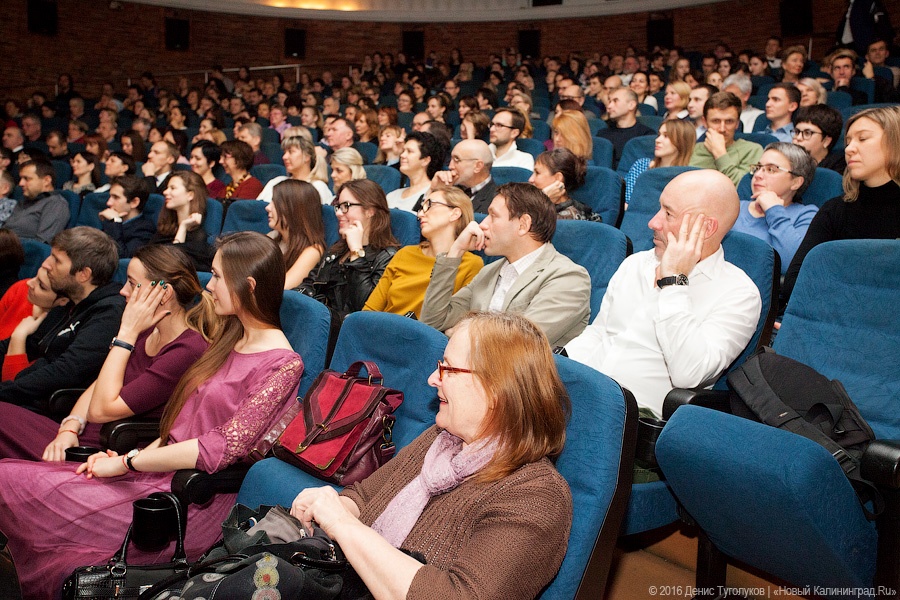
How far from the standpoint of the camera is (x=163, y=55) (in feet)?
38.1

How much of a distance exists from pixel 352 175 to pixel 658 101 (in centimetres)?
373

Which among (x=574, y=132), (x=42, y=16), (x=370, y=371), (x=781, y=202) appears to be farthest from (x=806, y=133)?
(x=42, y=16)

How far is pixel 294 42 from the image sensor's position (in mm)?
12219

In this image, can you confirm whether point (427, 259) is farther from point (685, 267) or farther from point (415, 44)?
point (415, 44)

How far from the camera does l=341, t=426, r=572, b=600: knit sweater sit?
111cm

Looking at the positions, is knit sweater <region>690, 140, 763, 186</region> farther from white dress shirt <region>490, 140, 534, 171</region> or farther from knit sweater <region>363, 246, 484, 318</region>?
knit sweater <region>363, 246, 484, 318</region>

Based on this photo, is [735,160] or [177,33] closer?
[735,160]

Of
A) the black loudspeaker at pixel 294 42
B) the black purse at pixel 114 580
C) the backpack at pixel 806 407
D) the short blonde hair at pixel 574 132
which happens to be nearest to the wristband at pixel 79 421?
the black purse at pixel 114 580

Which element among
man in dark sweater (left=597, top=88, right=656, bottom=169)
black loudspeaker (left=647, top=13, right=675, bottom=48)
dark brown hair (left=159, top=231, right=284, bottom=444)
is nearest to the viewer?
dark brown hair (left=159, top=231, right=284, bottom=444)

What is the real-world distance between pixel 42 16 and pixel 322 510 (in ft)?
37.1

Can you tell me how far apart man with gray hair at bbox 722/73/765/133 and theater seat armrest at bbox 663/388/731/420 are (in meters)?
3.65

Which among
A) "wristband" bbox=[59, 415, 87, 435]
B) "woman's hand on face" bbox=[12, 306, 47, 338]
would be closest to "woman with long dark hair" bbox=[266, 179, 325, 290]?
"woman's hand on face" bbox=[12, 306, 47, 338]

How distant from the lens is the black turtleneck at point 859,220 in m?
2.37

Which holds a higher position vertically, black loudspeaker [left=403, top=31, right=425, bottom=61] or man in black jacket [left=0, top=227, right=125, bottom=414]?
black loudspeaker [left=403, top=31, right=425, bottom=61]
